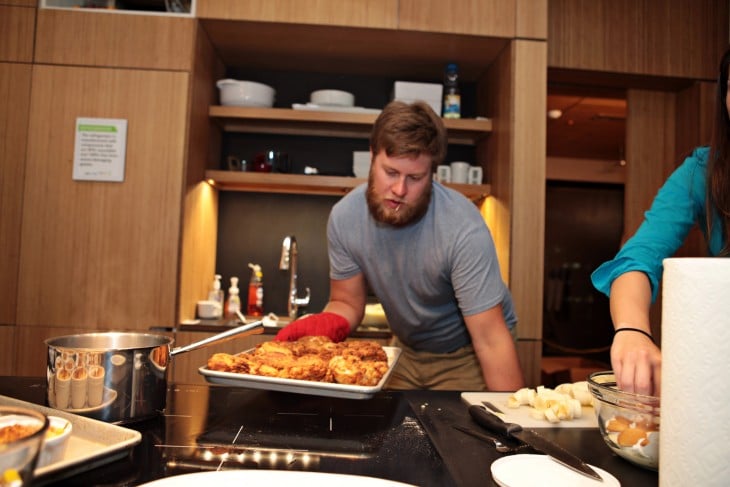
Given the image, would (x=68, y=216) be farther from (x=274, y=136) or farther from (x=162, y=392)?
(x=162, y=392)

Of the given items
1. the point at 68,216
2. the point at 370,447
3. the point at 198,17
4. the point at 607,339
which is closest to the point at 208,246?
the point at 68,216

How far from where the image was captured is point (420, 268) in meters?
1.61

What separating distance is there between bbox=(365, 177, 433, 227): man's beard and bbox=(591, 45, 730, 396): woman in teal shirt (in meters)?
0.57

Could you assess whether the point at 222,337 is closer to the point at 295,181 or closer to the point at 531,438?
the point at 531,438

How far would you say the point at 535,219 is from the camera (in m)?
2.37

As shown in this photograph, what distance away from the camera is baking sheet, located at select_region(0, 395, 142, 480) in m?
0.58

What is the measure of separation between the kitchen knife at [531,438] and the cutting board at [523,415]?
6 cm

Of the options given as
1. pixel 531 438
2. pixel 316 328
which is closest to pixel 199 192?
pixel 316 328

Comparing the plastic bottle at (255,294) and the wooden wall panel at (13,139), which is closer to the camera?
the wooden wall panel at (13,139)

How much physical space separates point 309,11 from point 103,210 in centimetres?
121

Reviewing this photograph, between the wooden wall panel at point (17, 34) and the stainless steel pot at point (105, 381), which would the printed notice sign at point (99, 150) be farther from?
the stainless steel pot at point (105, 381)

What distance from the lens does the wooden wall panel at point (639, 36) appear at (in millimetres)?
2596

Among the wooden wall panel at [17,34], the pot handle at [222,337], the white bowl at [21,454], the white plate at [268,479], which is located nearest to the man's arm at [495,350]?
the pot handle at [222,337]

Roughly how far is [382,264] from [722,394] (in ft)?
3.94
